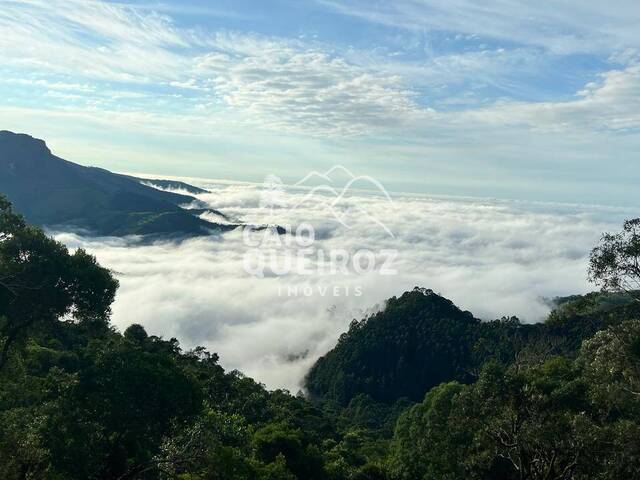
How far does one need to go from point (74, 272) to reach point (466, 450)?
2167 cm

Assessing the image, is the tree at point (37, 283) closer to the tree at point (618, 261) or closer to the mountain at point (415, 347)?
the tree at point (618, 261)

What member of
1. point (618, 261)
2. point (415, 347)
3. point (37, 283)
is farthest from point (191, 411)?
point (415, 347)

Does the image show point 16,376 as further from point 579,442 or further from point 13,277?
point 579,442

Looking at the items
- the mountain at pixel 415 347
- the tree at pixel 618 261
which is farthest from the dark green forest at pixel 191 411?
the mountain at pixel 415 347

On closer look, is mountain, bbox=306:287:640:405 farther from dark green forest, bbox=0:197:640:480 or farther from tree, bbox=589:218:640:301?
tree, bbox=589:218:640:301

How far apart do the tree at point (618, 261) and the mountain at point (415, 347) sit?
285ft

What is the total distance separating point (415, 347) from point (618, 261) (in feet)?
352

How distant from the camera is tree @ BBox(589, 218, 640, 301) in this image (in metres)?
18.6

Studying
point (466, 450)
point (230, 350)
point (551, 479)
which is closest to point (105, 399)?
point (551, 479)

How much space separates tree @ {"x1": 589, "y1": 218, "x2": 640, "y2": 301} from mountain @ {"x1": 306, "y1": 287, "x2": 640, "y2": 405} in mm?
86904

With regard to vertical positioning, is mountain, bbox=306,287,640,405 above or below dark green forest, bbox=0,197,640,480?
below

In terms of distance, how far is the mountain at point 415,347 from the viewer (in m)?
109

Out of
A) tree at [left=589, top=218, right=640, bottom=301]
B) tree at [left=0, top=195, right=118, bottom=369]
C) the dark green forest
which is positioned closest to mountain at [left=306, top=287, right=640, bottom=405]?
the dark green forest

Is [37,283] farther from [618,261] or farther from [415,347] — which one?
[415,347]
